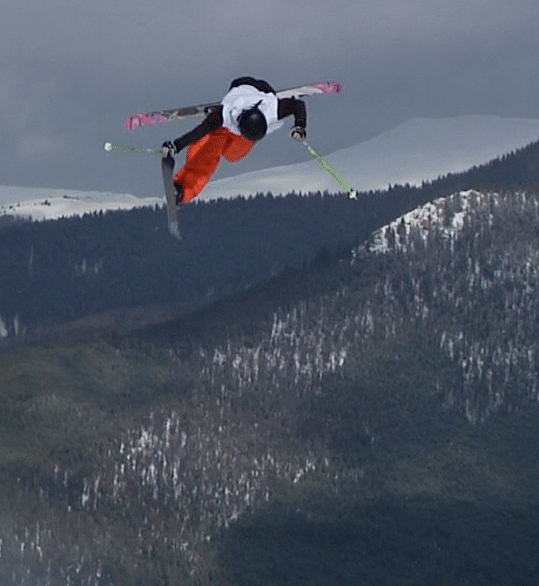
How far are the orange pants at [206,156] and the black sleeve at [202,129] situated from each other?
64 centimetres

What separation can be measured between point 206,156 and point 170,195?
273cm

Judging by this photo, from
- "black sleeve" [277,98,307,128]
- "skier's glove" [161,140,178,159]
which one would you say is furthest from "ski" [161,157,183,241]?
"black sleeve" [277,98,307,128]

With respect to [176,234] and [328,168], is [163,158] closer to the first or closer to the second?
[176,234]

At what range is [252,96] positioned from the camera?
71375mm

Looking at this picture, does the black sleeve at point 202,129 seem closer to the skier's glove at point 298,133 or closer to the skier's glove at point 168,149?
the skier's glove at point 168,149

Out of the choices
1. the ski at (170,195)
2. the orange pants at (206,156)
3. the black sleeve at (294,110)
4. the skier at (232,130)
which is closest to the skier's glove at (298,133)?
the skier at (232,130)

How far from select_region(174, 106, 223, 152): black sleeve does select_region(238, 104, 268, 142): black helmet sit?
178 cm

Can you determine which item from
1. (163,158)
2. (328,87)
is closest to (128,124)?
(163,158)

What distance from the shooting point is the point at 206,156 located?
76.4m

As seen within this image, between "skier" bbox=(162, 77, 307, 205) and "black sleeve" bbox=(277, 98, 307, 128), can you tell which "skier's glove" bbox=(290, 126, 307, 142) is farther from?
"black sleeve" bbox=(277, 98, 307, 128)

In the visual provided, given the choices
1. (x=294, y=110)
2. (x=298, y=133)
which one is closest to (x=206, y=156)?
(x=294, y=110)

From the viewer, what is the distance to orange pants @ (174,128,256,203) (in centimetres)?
7519

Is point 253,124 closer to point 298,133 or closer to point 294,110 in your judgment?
point 298,133

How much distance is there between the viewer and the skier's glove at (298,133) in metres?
72.3
